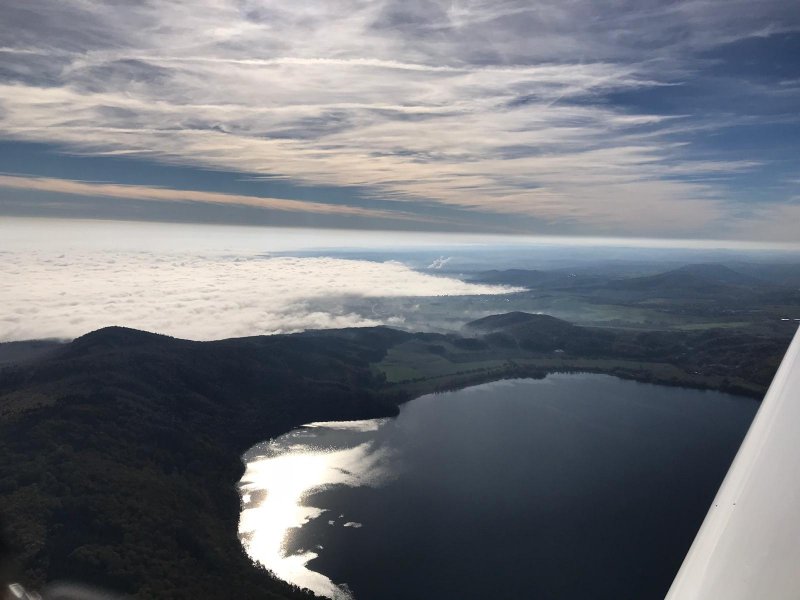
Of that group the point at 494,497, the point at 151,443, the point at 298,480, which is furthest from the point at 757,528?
the point at 151,443

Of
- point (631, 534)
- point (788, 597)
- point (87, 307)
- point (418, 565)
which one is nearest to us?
point (788, 597)

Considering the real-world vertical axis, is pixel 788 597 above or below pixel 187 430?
above

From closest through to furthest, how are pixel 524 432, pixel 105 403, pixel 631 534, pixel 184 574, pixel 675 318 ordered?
pixel 184 574, pixel 631 534, pixel 105 403, pixel 524 432, pixel 675 318

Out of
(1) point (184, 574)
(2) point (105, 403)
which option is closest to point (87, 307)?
(2) point (105, 403)

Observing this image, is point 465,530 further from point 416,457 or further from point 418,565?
point 416,457

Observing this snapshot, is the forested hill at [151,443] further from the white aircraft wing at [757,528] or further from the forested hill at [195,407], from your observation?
the white aircraft wing at [757,528]

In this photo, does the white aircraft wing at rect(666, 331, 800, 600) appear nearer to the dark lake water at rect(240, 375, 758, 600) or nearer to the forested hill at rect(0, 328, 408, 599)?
the forested hill at rect(0, 328, 408, 599)

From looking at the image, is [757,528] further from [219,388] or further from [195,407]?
[219,388]
